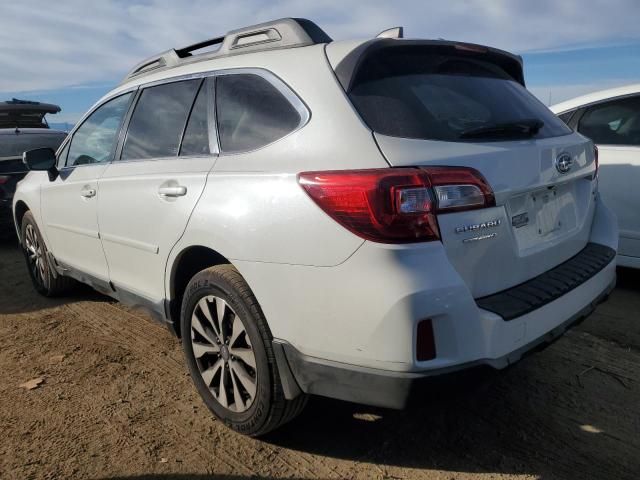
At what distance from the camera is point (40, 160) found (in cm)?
414

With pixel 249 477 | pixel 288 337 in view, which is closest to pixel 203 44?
pixel 288 337

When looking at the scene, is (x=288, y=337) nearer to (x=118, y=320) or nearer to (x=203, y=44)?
(x=203, y=44)

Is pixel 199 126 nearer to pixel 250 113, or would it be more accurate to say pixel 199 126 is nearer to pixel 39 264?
pixel 250 113

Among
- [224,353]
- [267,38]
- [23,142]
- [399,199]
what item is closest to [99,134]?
[267,38]

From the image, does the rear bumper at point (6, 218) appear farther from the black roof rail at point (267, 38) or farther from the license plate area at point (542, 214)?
the license plate area at point (542, 214)

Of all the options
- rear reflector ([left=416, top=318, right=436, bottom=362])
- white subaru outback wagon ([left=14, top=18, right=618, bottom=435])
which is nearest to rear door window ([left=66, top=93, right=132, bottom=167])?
white subaru outback wagon ([left=14, top=18, right=618, bottom=435])

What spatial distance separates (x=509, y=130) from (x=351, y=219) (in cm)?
91

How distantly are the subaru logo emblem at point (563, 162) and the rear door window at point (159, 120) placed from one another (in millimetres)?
1869

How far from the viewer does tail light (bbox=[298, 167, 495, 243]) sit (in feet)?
6.32

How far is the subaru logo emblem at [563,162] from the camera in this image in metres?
2.46

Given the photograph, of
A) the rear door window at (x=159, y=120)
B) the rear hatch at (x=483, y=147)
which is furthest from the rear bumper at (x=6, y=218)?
the rear hatch at (x=483, y=147)

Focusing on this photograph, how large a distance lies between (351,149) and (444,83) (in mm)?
666

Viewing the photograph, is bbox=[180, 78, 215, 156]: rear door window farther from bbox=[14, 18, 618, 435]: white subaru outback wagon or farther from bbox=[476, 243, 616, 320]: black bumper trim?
bbox=[476, 243, 616, 320]: black bumper trim

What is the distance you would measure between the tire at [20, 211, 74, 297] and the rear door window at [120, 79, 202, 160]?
1835 mm
